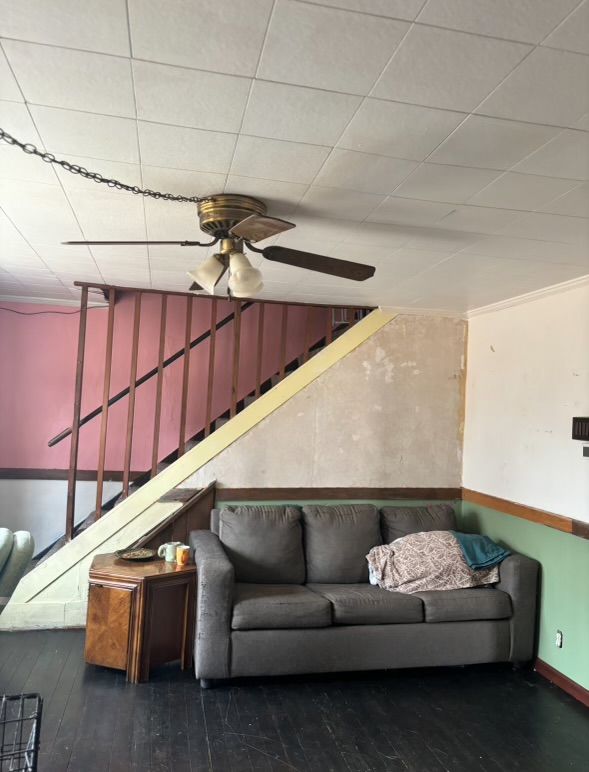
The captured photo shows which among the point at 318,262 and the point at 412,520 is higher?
the point at 318,262

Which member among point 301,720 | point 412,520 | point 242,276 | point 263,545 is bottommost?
point 301,720

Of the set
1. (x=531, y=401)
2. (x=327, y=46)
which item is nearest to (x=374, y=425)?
(x=531, y=401)

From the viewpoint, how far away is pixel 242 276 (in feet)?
7.72

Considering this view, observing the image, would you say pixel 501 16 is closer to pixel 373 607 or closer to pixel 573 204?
pixel 573 204

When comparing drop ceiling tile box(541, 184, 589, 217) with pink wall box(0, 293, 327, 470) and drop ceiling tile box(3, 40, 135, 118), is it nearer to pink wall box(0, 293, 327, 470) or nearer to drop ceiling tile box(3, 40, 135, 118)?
drop ceiling tile box(3, 40, 135, 118)

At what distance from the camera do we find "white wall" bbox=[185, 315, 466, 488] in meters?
4.52

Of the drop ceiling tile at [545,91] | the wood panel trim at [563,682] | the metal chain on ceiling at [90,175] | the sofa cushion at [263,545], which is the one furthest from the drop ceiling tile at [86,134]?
the wood panel trim at [563,682]

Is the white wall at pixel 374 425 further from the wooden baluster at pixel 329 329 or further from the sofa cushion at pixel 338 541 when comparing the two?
the sofa cushion at pixel 338 541

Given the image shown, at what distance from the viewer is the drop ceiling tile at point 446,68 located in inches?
55.0

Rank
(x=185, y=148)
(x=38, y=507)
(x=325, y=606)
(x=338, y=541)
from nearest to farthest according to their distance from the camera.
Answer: (x=185, y=148)
(x=325, y=606)
(x=338, y=541)
(x=38, y=507)

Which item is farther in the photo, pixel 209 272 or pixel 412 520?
pixel 412 520

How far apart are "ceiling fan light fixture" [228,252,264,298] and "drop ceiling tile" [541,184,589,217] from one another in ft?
3.96

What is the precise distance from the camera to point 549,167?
2.02 metres

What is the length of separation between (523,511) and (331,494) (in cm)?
141
